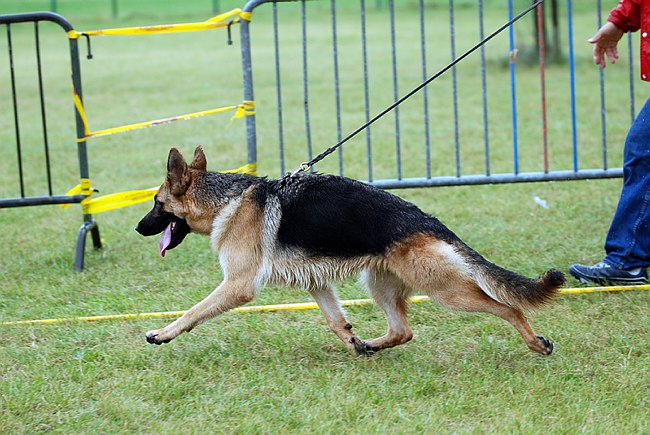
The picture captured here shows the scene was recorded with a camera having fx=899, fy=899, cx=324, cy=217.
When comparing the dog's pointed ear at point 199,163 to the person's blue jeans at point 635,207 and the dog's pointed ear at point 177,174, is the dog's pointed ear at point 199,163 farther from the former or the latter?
the person's blue jeans at point 635,207

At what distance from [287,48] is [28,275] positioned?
570 inches

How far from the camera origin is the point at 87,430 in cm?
376

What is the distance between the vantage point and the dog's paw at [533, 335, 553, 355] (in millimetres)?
4395

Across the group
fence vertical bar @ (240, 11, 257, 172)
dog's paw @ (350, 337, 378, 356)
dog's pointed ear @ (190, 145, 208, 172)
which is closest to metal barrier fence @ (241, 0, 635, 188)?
fence vertical bar @ (240, 11, 257, 172)

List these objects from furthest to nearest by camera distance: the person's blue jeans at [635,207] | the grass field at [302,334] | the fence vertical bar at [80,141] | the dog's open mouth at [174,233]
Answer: the fence vertical bar at [80,141] < the person's blue jeans at [635,207] < the dog's open mouth at [174,233] < the grass field at [302,334]

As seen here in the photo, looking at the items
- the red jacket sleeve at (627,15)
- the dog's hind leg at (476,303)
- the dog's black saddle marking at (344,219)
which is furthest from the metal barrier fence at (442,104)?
the dog's hind leg at (476,303)

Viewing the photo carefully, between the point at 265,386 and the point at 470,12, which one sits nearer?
the point at 265,386

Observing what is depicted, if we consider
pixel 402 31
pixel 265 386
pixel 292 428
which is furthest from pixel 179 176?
pixel 402 31

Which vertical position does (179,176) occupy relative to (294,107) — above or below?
above

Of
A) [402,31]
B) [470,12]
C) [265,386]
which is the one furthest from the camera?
[470,12]

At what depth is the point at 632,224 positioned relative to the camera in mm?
5535

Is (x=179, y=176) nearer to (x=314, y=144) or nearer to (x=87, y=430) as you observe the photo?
(x=87, y=430)

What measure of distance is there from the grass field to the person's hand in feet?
4.65

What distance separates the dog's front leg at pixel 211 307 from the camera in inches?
179
